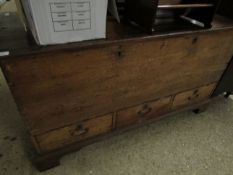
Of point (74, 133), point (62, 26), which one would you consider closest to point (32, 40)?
point (62, 26)

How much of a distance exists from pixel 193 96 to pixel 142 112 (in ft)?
1.55

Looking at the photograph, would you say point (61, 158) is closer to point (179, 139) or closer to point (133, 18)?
point (179, 139)

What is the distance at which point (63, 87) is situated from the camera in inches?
32.4

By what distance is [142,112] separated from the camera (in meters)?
1.24

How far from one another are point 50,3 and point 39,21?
0.24 feet

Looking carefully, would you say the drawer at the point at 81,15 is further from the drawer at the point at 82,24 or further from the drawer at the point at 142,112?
the drawer at the point at 142,112

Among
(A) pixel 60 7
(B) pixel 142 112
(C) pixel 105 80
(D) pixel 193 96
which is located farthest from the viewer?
(D) pixel 193 96

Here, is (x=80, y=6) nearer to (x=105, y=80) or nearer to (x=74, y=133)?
(x=105, y=80)

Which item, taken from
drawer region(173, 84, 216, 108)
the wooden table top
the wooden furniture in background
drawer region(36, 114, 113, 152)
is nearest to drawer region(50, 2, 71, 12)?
the wooden table top

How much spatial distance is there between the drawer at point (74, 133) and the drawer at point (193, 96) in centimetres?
55

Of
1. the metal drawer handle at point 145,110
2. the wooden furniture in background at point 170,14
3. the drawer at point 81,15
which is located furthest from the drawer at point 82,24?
the metal drawer handle at point 145,110

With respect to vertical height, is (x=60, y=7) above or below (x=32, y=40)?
above

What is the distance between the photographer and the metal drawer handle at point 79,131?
40.9 inches

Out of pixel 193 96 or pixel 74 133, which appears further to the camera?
pixel 193 96
